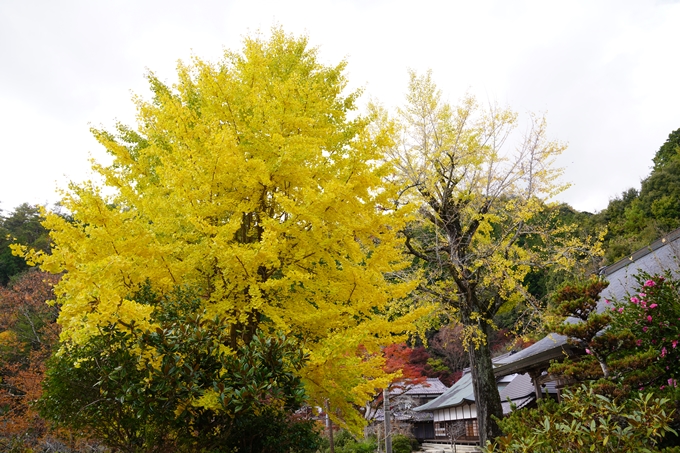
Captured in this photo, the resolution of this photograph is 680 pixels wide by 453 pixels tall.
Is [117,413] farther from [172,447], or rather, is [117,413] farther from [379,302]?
[379,302]

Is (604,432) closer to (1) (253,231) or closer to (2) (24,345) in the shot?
(1) (253,231)

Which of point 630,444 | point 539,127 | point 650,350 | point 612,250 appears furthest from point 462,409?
point 630,444

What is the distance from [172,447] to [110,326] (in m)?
1.68

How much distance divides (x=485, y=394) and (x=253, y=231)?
7.18 metres

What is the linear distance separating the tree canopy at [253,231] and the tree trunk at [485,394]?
5.30 meters

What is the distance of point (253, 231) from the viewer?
256 inches

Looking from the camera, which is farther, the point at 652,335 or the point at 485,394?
the point at 485,394

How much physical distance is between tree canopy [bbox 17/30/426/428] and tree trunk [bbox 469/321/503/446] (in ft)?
17.4

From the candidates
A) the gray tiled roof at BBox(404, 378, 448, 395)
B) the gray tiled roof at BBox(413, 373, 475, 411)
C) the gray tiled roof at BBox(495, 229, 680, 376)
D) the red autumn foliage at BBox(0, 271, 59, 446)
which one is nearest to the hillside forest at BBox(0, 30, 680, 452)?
the gray tiled roof at BBox(495, 229, 680, 376)

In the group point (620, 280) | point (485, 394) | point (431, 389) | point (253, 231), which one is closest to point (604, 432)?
point (253, 231)

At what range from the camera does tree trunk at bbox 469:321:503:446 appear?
381 inches

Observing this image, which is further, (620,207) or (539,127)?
(620,207)

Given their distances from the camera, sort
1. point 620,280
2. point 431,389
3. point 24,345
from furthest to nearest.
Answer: point 431,389
point 24,345
point 620,280

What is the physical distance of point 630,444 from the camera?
3.58 meters
